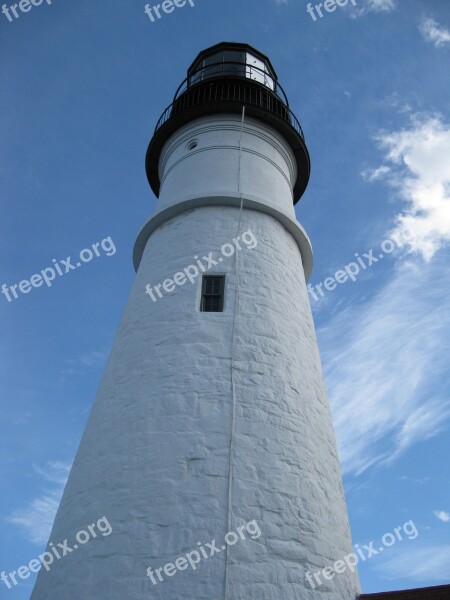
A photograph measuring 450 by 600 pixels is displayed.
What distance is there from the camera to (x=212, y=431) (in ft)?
22.5

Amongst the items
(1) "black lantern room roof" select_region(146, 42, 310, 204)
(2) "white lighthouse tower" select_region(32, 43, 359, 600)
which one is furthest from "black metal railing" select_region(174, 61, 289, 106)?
(2) "white lighthouse tower" select_region(32, 43, 359, 600)

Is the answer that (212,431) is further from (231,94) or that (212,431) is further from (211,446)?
(231,94)

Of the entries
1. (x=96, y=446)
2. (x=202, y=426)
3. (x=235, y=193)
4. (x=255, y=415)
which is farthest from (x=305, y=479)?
(x=235, y=193)

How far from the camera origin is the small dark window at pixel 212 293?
8.60 meters

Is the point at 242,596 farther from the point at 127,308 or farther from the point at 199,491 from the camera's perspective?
the point at 127,308

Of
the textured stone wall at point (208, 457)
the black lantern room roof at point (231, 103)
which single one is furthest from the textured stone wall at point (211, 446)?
the black lantern room roof at point (231, 103)

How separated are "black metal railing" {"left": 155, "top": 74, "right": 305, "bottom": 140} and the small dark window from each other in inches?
216

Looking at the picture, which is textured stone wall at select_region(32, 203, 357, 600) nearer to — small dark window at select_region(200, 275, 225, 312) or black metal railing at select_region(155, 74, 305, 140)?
small dark window at select_region(200, 275, 225, 312)

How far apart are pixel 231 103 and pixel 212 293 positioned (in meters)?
5.46

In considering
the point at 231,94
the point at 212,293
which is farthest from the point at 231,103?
the point at 212,293

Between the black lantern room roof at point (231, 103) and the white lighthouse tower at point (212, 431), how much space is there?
1.93 meters

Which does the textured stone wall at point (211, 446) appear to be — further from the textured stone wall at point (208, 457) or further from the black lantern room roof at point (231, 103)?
the black lantern room roof at point (231, 103)

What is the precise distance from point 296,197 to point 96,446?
8.98 metres

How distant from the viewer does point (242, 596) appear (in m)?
5.67
